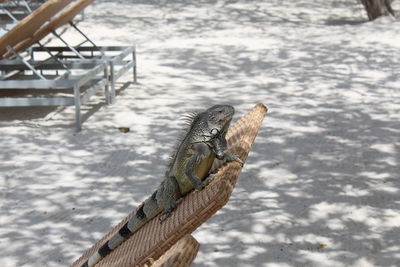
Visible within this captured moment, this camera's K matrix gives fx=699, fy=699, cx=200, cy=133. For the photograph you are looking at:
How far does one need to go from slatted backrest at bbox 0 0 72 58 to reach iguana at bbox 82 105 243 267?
4.39 meters

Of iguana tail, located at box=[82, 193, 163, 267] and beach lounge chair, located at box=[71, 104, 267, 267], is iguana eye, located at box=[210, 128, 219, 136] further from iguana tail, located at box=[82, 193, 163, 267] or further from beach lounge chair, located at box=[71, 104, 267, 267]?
iguana tail, located at box=[82, 193, 163, 267]

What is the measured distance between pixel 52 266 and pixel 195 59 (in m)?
6.00

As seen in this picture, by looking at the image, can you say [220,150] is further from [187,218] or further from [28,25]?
[28,25]

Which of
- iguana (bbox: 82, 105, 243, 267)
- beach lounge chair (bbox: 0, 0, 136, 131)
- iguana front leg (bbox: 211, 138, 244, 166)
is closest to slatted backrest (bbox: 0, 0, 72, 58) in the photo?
beach lounge chair (bbox: 0, 0, 136, 131)

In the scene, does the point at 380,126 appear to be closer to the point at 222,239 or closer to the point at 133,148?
the point at 133,148

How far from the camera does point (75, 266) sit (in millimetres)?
2893

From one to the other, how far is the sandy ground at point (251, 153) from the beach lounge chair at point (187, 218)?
168cm

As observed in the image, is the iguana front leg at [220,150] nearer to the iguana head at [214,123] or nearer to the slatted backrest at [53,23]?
the iguana head at [214,123]

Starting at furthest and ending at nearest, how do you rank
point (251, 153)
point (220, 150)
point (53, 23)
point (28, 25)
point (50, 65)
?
point (50, 65) → point (53, 23) → point (28, 25) → point (251, 153) → point (220, 150)

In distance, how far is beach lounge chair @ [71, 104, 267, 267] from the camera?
Answer: 1751 millimetres

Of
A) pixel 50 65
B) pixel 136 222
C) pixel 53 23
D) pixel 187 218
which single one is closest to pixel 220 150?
pixel 136 222

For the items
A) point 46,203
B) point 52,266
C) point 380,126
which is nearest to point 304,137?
point 380,126

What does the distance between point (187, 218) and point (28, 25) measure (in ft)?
17.8

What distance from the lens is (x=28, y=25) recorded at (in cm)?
681
